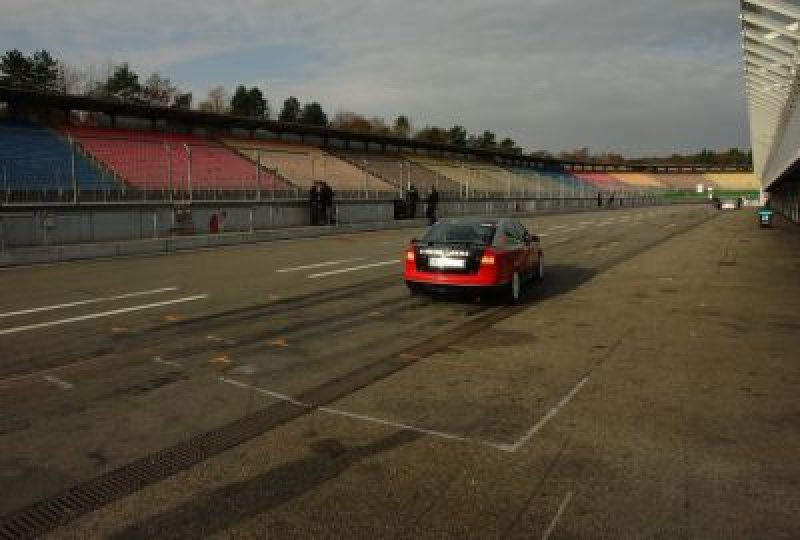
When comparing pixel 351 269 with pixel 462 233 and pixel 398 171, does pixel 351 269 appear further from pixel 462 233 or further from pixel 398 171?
pixel 398 171

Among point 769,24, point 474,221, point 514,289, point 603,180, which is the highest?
point 769,24

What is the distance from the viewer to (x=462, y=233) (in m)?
11.0

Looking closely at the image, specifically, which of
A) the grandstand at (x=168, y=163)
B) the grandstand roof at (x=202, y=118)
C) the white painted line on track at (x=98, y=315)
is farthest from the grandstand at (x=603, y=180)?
the white painted line on track at (x=98, y=315)

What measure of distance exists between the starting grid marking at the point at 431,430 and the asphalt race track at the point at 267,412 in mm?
22

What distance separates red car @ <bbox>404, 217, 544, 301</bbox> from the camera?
10.4m

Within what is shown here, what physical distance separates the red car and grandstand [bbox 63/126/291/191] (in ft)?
54.6

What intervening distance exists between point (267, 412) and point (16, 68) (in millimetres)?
61345

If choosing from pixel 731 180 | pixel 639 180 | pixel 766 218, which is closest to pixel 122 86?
pixel 766 218

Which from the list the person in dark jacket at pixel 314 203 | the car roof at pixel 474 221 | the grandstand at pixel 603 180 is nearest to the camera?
the car roof at pixel 474 221

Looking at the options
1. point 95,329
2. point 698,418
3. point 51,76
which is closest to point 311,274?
point 95,329

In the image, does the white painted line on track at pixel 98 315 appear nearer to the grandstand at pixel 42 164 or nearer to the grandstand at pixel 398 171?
the grandstand at pixel 42 164

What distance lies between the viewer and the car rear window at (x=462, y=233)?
1078cm

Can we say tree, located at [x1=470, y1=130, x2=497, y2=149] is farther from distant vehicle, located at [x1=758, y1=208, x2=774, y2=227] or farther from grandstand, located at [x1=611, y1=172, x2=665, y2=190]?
distant vehicle, located at [x1=758, y1=208, x2=774, y2=227]

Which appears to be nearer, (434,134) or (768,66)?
(768,66)
